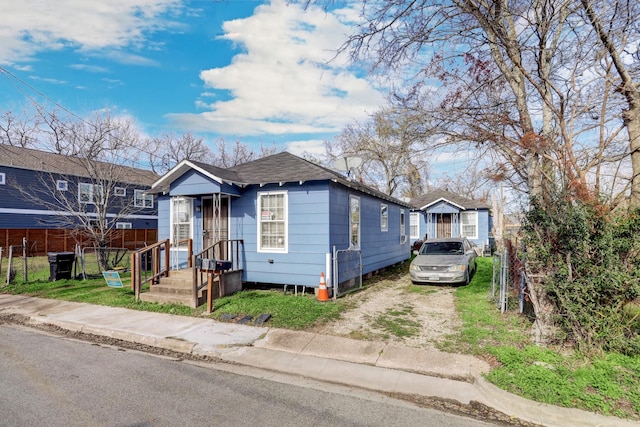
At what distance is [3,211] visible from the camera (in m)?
21.9

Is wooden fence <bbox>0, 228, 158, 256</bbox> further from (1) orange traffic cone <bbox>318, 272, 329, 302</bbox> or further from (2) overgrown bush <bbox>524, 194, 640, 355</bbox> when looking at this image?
(2) overgrown bush <bbox>524, 194, 640, 355</bbox>

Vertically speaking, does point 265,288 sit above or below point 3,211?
below

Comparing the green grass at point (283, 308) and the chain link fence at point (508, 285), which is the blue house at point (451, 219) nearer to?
the chain link fence at point (508, 285)

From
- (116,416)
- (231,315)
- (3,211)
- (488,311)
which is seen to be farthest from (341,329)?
(3,211)

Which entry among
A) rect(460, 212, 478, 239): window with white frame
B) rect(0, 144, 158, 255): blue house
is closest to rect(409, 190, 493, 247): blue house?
rect(460, 212, 478, 239): window with white frame

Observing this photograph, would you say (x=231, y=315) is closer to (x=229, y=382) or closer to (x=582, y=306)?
(x=229, y=382)

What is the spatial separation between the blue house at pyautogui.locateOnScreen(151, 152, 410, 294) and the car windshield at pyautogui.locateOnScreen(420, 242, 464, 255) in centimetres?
242

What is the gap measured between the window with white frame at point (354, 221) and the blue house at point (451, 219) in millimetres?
12042

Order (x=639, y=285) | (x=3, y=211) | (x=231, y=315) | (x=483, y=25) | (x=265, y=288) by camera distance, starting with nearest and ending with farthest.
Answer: (x=639, y=285) < (x=483, y=25) < (x=231, y=315) < (x=265, y=288) < (x=3, y=211)

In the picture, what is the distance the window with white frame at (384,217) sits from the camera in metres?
13.9

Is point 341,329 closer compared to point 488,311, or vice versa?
point 341,329

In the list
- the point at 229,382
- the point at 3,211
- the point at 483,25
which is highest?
the point at 483,25

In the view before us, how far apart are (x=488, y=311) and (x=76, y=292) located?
426 inches

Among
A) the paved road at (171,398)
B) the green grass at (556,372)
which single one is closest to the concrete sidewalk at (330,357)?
the green grass at (556,372)
